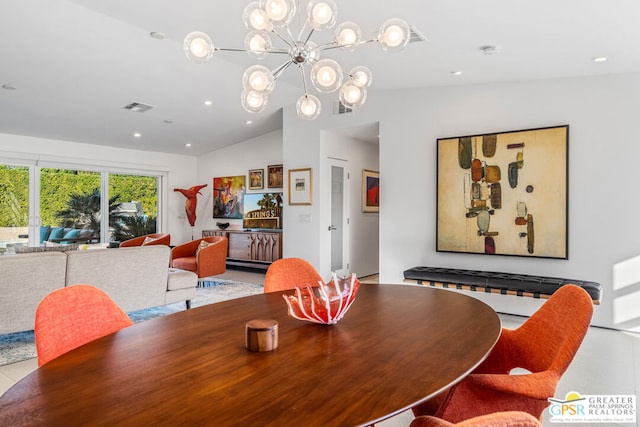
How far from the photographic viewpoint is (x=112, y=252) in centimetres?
376

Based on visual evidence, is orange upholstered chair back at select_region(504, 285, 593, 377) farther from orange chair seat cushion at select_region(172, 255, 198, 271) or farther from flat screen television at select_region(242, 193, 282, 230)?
flat screen television at select_region(242, 193, 282, 230)

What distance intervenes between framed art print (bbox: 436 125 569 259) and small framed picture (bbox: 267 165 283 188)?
3.61m

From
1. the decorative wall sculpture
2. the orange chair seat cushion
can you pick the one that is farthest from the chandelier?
the decorative wall sculpture

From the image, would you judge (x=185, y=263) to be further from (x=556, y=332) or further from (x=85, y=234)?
(x=556, y=332)

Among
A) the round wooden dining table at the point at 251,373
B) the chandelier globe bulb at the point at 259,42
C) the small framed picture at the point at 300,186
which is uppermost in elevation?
the chandelier globe bulb at the point at 259,42

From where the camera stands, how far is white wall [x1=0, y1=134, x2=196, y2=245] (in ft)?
21.6

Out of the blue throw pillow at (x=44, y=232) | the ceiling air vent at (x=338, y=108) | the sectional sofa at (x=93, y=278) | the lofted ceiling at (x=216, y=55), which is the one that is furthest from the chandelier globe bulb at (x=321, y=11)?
the blue throw pillow at (x=44, y=232)

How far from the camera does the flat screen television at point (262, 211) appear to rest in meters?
7.72

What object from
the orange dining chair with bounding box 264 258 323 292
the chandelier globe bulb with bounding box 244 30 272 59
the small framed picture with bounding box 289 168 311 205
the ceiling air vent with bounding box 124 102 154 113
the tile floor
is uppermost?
the ceiling air vent with bounding box 124 102 154 113

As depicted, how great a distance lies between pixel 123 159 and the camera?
7.96 m

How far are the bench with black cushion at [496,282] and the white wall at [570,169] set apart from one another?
0.91 ft

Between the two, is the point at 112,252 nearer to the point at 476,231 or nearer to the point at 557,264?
the point at 476,231

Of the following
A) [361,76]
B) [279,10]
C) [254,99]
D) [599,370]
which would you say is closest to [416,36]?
[361,76]

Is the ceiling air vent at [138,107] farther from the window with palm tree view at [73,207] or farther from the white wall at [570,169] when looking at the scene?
the white wall at [570,169]
